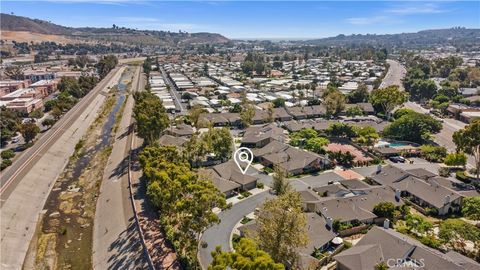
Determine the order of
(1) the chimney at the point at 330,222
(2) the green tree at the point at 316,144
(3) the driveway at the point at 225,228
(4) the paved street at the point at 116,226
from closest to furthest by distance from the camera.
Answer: (3) the driveway at the point at 225,228 → (4) the paved street at the point at 116,226 → (1) the chimney at the point at 330,222 → (2) the green tree at the point at 316,144

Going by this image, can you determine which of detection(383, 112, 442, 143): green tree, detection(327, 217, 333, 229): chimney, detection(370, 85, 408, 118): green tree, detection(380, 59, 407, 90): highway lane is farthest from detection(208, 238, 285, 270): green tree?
detection(380, 59, 407, 90): highway lane

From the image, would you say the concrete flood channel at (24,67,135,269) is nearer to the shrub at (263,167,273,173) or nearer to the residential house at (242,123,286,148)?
the shrub at (263,167,273,173)

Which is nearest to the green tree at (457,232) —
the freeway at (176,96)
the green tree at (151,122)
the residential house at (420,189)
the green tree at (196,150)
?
the residential house at (420,189)

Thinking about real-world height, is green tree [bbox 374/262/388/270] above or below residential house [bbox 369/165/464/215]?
above

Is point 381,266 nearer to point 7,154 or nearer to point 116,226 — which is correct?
point 116,226

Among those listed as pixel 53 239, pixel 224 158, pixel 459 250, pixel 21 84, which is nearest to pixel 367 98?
pixel 224 158

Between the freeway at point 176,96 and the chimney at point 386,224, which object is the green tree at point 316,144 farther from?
the freeway at point 176,96
